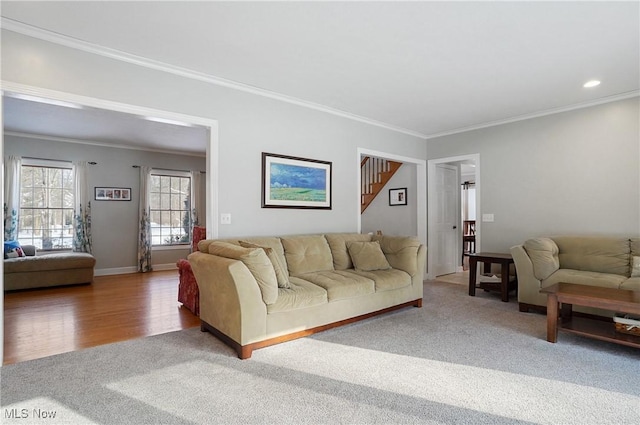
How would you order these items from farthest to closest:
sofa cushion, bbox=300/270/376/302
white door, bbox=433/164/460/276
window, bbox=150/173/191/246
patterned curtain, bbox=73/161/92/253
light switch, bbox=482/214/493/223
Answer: window, bbox=150/173/191/246
patterned curtain, bbox=73/161/92/253
white door, bbox=433/164/460/276
light switch, bbox=482/214/493/223
sofa cushion, bbox=300/270/376/302

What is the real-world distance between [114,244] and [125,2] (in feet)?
18.8

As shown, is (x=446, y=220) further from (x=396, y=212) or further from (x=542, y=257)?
(x=542, y=257)

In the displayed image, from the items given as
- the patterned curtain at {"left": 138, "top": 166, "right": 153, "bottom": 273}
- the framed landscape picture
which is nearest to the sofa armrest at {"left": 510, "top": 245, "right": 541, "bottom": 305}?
the framed landscape picture

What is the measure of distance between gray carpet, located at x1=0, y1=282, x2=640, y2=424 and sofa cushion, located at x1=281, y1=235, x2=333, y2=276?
2.68 feet

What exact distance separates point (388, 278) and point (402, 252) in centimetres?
53

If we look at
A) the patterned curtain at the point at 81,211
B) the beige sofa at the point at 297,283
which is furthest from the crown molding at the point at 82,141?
the beige sofa at the point at 297,283

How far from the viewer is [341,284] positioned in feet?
11.1

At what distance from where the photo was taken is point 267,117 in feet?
13.3

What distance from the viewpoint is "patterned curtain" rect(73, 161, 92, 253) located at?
641cm

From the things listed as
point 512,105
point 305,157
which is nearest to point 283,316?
point 305,157

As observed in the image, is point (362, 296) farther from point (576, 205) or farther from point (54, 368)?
point (576, 205)

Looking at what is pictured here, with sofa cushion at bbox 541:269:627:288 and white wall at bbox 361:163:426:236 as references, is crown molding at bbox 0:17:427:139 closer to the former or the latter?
white wall at bbox 361:163:426:236

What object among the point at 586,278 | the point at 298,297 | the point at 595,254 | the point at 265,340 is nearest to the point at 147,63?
the point at 298,297

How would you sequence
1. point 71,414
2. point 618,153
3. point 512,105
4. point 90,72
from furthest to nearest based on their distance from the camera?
point 512,105
point 618,153
point 90,72
point 71,414
